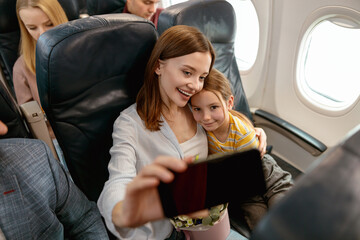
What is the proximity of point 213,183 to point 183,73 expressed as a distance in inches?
26.6

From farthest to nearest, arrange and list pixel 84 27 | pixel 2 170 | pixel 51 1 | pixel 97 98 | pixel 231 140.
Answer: pixel 51 1, pixel 231 140, pixel 97 98, pixel 84 27, pixel 2 170

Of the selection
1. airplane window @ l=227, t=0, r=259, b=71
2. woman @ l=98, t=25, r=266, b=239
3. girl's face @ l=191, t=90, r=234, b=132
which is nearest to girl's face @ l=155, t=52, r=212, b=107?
woman @ l=98, t=25, r=266, b=239

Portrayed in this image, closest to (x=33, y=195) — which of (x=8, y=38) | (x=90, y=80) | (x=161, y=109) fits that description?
(x=90, y=80)

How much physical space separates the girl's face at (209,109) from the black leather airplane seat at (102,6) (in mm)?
1604

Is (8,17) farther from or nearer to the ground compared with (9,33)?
farther from the ground

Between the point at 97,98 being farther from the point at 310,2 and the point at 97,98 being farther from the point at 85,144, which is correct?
the point at 310,2

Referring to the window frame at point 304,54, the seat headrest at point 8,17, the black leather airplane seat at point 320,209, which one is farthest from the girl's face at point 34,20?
the black leather airplane seat at point 320,209

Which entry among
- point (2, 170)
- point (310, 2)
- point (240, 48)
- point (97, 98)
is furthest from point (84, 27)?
point (240, 48)

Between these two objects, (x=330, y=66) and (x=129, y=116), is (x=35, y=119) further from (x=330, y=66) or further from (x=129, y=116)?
(x=330, y=66)

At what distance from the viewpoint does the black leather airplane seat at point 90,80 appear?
3.50ft

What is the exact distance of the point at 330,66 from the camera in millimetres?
2221

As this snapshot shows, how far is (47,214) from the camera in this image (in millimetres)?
984

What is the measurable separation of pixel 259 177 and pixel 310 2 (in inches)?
66.4

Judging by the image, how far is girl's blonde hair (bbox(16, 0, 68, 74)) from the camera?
1808mm
